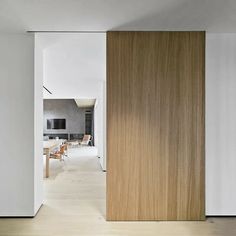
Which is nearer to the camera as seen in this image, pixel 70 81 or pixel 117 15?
pixel 117 15

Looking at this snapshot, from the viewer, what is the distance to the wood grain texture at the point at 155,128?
3.06m

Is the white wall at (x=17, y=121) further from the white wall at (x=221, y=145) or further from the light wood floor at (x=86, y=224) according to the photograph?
the white wall at (x=221, y=145)

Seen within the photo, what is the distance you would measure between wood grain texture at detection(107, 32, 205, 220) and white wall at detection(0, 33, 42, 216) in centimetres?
99

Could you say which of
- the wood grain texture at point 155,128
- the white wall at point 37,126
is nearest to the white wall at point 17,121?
the white wall at point 37,126

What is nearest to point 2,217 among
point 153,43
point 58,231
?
point 58,231

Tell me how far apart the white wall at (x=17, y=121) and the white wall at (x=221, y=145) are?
221cm

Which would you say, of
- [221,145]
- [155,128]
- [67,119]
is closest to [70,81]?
[155,128]

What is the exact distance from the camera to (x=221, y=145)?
125 inches

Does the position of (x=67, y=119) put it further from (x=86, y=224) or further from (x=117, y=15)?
(x=117, y=15)

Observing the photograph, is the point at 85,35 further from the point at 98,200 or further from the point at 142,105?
the point at 98,200

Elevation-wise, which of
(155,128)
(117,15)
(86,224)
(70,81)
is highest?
(117,15)

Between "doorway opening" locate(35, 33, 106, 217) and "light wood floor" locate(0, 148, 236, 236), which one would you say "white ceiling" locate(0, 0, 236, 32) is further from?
"light wood floor" locate(0, 148, 236, 236)

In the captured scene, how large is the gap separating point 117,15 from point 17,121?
1.75 metres

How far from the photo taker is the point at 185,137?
121 inches
